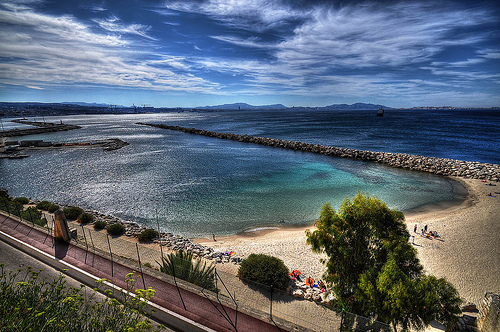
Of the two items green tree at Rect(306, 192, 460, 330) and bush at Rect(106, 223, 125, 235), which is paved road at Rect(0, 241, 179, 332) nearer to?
bush at Rect(106, 223, 125, 235)

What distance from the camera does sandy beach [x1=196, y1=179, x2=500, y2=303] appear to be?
16891mm

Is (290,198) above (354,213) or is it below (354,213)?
below

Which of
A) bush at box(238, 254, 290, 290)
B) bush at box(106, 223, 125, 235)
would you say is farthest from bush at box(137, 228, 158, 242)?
bush at box(238, 254, 290, 290)

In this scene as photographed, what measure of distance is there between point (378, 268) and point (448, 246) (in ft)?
55.6

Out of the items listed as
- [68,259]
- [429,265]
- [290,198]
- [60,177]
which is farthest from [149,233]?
[60,177]

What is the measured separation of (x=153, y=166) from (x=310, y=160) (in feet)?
119

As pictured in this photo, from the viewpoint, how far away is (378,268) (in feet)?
32.6

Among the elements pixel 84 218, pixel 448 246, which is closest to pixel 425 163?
pixel 448 246

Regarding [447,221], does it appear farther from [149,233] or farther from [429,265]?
[149,233]

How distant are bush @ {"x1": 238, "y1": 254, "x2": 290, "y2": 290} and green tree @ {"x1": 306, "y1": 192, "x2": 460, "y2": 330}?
4525 mm

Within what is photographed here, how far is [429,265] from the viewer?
60.3 ft

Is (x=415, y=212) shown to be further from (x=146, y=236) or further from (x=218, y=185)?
(x=146, y=236)

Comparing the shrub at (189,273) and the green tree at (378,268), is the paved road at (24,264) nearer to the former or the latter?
the shrub at (189,273)

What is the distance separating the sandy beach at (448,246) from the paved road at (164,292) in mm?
5106
